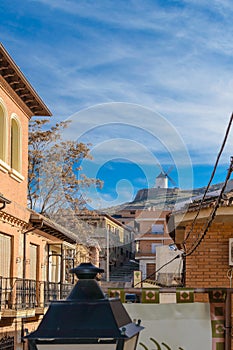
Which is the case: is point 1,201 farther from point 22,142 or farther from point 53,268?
point 53,268

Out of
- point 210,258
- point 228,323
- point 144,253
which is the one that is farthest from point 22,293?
point 144,253

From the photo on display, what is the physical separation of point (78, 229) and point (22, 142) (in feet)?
52.6

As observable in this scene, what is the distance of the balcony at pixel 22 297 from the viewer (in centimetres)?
2152

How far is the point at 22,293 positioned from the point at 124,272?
1642 inches

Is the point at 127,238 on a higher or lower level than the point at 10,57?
lower

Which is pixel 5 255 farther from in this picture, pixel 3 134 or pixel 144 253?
pixel 144 253

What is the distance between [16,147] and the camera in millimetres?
24734

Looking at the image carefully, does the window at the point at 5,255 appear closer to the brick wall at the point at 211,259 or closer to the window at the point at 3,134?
the window at the point at 3,134

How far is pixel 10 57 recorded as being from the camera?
2044cm

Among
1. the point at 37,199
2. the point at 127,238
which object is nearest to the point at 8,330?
the point at 37,199

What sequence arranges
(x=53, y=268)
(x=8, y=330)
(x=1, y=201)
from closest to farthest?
(x=1, y=201) → (x=8, y=330) → (x=53, y=268)

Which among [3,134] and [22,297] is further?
[22,297]

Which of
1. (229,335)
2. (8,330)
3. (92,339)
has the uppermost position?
(92,339)

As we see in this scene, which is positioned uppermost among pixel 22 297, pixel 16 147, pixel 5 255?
pixel 16 147
